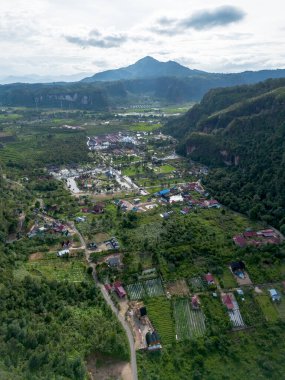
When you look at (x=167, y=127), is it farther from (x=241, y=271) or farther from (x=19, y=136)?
(x=241, y=271)

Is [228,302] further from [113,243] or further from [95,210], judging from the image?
[95,210]

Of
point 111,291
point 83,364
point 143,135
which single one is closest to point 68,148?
point 143,135

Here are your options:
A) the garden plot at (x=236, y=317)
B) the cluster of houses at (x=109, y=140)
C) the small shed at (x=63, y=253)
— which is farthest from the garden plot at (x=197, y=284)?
the cluster of houses at (x=109, y=140)

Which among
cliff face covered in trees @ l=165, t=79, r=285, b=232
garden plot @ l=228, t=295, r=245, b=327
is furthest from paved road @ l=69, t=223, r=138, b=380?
cliff face covered in trees @ l=165, t=79, r=285, b=232

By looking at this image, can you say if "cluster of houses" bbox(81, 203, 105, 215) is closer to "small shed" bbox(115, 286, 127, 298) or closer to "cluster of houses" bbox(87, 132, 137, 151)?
"small shed" bbox(115, 286, 127, 298)

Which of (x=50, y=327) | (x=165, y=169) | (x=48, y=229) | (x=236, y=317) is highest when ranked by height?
(x=50, y=327)

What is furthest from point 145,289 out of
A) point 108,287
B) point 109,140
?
point 109,140
